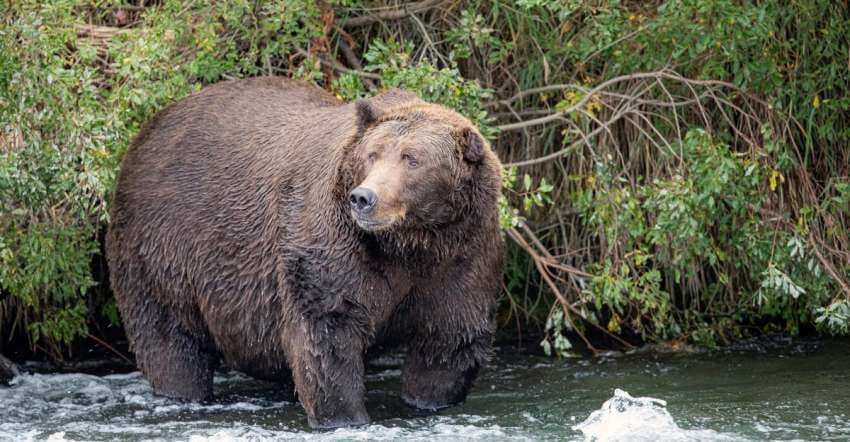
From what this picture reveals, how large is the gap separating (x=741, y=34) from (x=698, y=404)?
2.30 meters

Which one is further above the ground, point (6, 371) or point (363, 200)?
point (363, 200)

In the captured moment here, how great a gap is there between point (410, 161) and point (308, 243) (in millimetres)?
767

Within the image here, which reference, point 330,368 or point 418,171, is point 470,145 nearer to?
point 418,171

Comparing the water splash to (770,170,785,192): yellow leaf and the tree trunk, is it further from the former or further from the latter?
the tree trunk

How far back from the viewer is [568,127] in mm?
9891

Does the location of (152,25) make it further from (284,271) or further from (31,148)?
(284,271)

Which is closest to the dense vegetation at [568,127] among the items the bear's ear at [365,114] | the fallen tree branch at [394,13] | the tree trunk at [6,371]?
the fallen tree branch at [394,13]

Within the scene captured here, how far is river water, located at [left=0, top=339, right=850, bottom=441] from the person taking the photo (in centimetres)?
729

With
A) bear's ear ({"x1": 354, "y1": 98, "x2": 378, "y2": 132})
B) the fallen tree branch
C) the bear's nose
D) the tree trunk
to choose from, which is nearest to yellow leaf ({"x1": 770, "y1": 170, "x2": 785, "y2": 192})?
the fallen tree branch

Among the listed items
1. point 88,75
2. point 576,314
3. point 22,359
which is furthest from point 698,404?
point 22,359

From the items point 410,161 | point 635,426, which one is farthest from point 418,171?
point 635,426

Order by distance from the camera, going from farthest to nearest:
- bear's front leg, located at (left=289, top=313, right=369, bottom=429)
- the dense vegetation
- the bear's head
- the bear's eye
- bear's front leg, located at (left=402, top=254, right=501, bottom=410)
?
the dense vegetation, bear's front leg, located at (left=402, top=254, right=501, bottom=410), bear's front leg, located at (left=289, top=313, right=369, bottom=429), the bear's eye, the bear's head

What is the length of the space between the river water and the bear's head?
1.17m

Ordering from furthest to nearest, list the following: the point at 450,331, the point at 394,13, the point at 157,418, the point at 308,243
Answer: the point at 394,13 → the point at 157,418 → the point at 450,331 → the point at 308,243
